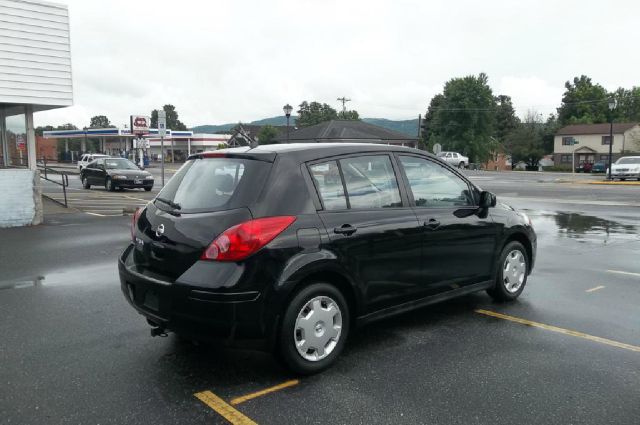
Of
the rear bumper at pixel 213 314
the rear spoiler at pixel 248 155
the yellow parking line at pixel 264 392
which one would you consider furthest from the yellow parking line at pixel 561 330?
the rear spoiler at pixel 248 155

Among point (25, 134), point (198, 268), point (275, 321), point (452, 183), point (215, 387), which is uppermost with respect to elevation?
point (25, 134)

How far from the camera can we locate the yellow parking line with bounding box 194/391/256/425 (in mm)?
3197

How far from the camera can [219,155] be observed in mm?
4312

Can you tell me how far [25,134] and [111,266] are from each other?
310 inches

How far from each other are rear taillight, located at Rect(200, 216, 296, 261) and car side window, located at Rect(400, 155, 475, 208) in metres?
1.65

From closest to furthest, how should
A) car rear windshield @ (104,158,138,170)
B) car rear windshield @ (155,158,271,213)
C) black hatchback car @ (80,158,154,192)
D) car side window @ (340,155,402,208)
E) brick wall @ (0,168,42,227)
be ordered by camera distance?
car rear windshield @ (155,158,271,213), car side window @ (340,155,402,208), brick wall @ (0,168,42,227), black hatchback car @ (80,158,154,192), car rear windshield @ (104,158,138,170)

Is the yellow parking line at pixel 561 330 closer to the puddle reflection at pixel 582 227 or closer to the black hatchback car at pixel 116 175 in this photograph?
the puddle reflection at pixel 582 227

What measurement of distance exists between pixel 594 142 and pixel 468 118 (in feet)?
58.3

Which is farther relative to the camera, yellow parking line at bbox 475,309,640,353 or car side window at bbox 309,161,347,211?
yellow parking line at bbox 475,309,640,353

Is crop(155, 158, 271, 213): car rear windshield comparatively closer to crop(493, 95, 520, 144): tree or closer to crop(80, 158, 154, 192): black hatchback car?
crop(80, 158, 154, 192): black hatchback car

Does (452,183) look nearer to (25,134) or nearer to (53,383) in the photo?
(53,383)

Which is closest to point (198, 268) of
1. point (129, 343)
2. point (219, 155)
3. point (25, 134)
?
point (219, 155)

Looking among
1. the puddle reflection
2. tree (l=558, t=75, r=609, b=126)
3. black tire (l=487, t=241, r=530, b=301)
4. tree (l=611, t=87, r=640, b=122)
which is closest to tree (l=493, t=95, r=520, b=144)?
tree (l=558, t=75, r=609, b=126)

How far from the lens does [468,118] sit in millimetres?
77188
